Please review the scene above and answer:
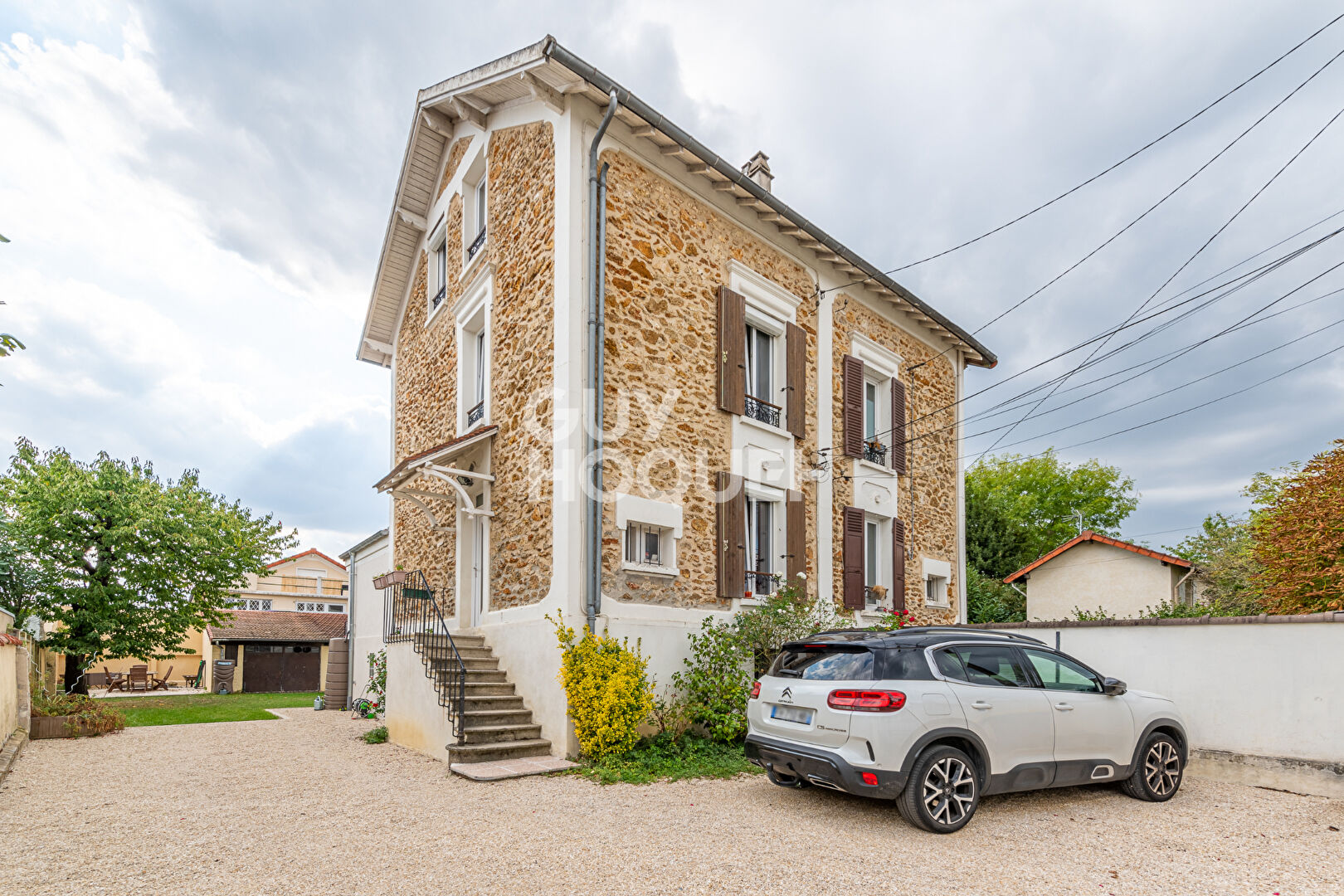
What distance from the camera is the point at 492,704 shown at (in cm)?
870

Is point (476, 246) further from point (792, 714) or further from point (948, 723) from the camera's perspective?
point (948, 723)

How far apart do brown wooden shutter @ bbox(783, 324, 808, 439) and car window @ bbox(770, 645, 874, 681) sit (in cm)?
540

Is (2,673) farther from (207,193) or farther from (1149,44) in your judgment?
(1149,44)

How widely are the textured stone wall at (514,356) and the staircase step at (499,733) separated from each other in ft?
4.57

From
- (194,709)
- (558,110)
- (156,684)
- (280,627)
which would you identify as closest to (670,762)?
(558,110)

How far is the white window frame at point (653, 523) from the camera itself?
8.92m

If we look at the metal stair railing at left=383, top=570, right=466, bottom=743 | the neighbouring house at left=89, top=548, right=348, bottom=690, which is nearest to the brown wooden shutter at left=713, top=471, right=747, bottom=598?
the metal stair railing at left=383, top=570, right=466, bottom=743

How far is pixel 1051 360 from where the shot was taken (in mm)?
10305

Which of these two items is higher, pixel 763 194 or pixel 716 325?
pixel 763 194

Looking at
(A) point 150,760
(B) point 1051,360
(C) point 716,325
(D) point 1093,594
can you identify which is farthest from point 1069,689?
(D) point 1093,594

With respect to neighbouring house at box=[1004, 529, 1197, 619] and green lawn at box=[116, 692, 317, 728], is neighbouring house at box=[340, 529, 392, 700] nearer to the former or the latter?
green lawn at box=[116, 692, 317, 728]

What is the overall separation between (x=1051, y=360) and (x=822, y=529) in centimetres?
385

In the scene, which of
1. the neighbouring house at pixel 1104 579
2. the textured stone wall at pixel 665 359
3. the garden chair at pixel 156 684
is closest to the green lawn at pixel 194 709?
the textured stone wall at pixel 665 359

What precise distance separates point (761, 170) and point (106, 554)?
649 inches
